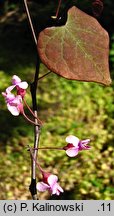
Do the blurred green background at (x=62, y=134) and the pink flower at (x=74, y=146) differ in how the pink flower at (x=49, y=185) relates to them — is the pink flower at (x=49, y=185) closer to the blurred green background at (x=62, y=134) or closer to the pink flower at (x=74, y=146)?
the pink flower at (x=74, y=146)

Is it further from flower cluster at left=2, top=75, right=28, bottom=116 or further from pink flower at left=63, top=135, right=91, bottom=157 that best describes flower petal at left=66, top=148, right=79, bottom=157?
A: flower cluster at left=2, top=75, right=28, bottom=116

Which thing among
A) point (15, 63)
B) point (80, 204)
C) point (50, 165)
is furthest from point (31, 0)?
point (80, 204)

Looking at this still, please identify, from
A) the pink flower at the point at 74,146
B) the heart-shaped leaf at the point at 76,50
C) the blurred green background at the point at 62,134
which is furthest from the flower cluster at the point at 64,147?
the blurred green background at the point at 62,134

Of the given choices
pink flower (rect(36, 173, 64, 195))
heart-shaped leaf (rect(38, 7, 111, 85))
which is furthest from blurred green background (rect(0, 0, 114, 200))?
heart-shaped leaf (rect(38, 7, 111, 85))

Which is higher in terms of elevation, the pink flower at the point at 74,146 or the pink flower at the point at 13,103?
the pink flower at the point at 13,103

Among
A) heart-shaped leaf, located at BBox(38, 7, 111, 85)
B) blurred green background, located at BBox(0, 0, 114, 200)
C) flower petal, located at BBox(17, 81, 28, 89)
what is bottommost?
blurred green background, located at BBox(0, 0, 114, 200)

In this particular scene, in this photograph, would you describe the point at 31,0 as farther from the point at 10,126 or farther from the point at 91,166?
the point at 91,166
